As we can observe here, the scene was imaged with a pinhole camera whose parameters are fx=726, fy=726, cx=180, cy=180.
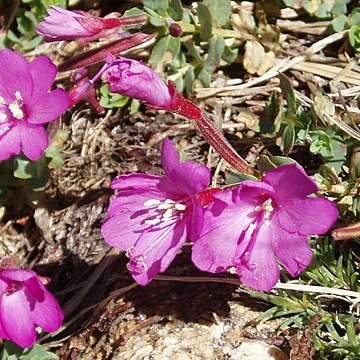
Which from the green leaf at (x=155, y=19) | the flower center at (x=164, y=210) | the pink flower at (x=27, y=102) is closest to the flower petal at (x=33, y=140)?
the pink flower at (x=27, y=102)

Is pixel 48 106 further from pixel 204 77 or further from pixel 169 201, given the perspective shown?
pixel 204 77

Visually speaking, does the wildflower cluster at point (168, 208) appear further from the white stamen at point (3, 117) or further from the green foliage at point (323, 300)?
the green foliage at point (323, 300)

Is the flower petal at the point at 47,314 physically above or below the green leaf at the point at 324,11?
below

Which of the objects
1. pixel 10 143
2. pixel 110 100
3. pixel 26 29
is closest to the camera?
pixel 10 143

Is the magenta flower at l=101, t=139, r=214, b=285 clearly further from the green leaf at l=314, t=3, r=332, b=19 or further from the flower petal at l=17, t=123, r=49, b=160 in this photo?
the green leaf at l=314, t=3, r=332, b=19

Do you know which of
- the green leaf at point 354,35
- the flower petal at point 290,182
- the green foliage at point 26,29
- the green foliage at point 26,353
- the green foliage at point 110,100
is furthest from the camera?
the green foliage at point 26,29

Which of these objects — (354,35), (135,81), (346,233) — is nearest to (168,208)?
(135,81)
